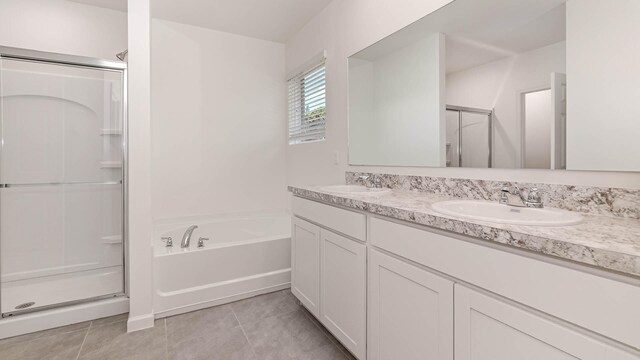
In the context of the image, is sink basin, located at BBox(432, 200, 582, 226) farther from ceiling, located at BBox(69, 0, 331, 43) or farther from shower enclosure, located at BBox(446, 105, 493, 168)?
ceiling, located at BBox(69, 0, 331, 43)

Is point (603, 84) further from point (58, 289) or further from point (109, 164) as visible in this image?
point (58, 289)

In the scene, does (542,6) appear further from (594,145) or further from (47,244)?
(47,244)

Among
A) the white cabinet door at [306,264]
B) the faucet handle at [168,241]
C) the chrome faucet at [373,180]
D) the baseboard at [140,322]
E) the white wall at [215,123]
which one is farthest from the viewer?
the white wall at [215,123]

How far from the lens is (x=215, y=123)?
3.13m

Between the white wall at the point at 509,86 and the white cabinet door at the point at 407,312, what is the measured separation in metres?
0.67

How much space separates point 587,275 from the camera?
0.66 metres

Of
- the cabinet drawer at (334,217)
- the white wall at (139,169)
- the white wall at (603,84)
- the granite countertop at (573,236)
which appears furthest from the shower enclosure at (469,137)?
the white wall at (139,169)

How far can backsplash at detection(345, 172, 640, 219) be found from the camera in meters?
0.98

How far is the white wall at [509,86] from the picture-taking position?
1207 millimetres

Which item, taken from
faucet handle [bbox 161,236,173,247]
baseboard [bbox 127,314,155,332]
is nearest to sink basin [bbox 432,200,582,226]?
baseboard [bbox 127,314,155,332]

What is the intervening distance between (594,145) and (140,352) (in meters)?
2.32

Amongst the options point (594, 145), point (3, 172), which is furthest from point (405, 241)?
point (3, 172)

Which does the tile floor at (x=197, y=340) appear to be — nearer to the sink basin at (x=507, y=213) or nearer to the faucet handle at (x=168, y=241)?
the faucet handle at (x=168, y=241)

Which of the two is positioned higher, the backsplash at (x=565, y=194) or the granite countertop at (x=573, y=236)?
the backsplash at (x=565, y=194)
